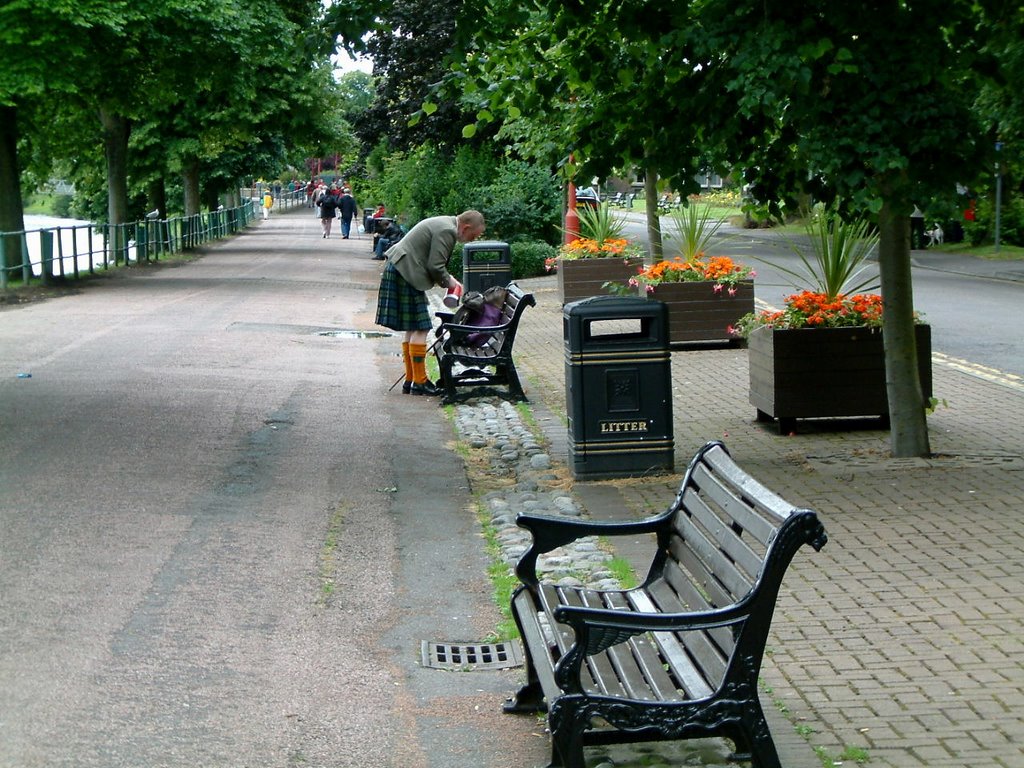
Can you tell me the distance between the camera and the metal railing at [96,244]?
27062mm

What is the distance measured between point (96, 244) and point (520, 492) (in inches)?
1441

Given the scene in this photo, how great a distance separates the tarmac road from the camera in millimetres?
4902

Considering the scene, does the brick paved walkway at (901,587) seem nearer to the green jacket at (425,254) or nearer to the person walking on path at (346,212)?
the green jacket at (425,254)

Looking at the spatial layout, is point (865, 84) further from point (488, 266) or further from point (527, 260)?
point (527, 260)

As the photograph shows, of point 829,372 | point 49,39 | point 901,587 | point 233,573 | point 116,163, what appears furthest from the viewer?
point 116,163

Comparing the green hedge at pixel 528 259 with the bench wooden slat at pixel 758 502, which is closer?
the bench wooden slat at pixel 758 502

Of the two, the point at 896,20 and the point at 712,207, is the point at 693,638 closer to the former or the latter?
the point at 896,20

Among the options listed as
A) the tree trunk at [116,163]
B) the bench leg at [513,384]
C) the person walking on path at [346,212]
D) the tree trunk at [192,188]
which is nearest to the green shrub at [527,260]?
the tree trunk at [116,163]

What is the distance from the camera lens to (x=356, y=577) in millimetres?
7109

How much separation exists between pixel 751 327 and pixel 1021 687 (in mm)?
6689

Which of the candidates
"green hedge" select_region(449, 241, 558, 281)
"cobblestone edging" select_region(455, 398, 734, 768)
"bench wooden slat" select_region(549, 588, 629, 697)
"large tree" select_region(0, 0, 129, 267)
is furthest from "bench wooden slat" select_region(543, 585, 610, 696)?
"green hedge" select_region(449, 241, 558, 281)

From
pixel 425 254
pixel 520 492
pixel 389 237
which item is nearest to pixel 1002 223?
pixel 389 237

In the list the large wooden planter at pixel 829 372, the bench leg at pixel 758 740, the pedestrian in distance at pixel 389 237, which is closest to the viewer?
the bench leg at pixel 758 740

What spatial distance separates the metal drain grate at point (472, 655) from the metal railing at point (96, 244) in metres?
21.9
